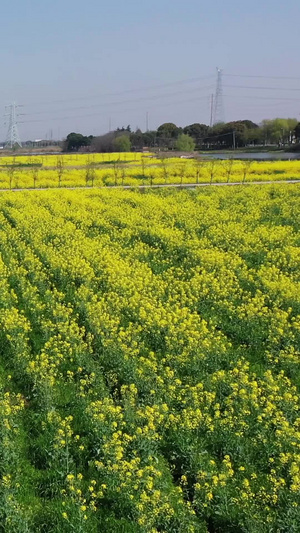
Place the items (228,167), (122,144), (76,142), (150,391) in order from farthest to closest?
(76,142)
(122,144)
(228,167)
(150,391)

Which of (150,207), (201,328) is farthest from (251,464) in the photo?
(150,207)

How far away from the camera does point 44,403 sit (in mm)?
7352

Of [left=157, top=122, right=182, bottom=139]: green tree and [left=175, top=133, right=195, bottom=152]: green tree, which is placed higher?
[left=157, top=122, right=182, bottom=139]: green tree

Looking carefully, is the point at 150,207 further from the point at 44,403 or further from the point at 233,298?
the point at 44,403

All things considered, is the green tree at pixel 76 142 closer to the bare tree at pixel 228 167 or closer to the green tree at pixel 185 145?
the green tree at pixel 185 145

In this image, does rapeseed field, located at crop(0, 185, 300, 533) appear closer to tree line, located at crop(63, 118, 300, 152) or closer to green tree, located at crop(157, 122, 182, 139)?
tree line, located at crop(63, 118, 300, 152)

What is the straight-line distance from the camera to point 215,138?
11338cm

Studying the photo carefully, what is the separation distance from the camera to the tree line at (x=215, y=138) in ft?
336

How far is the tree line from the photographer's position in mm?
102312

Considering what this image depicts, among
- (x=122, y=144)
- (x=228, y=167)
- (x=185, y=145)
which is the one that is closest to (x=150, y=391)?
(x=228, y=167)

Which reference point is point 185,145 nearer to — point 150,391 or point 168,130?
point 168,130

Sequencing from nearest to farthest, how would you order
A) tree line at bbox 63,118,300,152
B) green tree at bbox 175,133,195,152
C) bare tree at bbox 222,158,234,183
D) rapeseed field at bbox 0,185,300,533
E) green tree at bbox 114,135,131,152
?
rapeseed field at bbox 0,185,300,533 < bare tree at bbox 222,158,234,183 < green tree at bbox 175,133,195,152 < green tree at bbox 114,135,131,152 < tree line at bbox 63,118,300,152

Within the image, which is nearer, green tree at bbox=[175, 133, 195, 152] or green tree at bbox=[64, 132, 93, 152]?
green tree at bbox=[175, 133, 195, 152]

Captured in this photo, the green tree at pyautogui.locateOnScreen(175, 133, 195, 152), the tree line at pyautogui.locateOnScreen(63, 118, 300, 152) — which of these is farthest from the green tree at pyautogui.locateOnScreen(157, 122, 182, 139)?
the green tree at pyautogui.locateOnScreen(175, 133, 195, 152)
